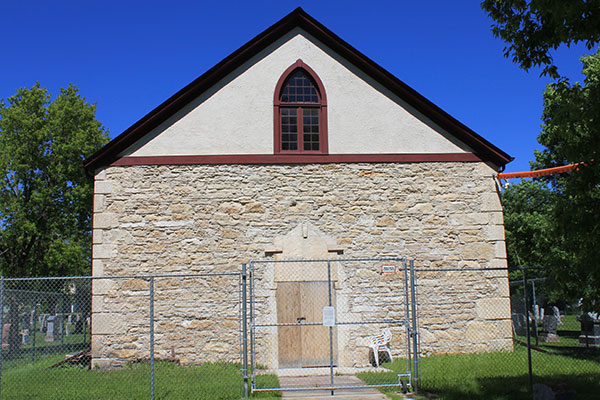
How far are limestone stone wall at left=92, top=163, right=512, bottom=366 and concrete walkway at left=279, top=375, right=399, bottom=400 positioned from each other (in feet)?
5.75

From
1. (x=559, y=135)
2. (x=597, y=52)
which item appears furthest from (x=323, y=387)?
(x=597, y=52)

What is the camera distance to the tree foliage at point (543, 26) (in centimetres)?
660

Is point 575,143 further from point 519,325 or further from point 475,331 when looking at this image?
point 519,325

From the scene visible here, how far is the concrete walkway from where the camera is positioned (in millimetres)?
8727

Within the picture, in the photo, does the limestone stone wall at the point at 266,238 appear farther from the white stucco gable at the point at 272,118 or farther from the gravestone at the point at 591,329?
the gravestone at the point at 591,329

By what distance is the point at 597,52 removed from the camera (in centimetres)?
2102

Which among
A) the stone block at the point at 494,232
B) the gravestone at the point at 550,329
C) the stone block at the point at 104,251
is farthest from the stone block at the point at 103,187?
the gravestone at the point at 550,329

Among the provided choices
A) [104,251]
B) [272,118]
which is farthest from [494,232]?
[104,251]

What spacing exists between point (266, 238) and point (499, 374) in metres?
5.66

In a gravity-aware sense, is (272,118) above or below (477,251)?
above

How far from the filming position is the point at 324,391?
927 cm

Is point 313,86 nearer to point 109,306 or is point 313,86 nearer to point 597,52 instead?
point 109,306

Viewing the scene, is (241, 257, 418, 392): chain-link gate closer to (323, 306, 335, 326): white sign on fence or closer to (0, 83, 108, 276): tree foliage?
(323, 306, 335, 326): white sign on fence

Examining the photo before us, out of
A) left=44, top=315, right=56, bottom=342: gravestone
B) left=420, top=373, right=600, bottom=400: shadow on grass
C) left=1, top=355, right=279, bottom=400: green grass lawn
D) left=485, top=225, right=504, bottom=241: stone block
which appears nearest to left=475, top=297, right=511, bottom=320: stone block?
left=485, top=225, right=504, bottom=241: stone block
